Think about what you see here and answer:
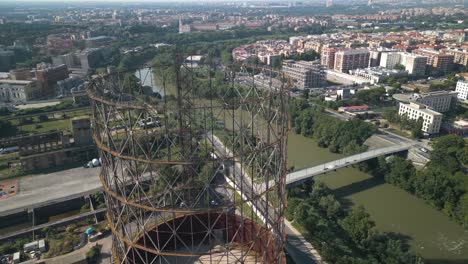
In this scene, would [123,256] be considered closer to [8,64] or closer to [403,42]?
[8,64]

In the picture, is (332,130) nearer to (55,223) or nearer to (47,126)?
(55,223)

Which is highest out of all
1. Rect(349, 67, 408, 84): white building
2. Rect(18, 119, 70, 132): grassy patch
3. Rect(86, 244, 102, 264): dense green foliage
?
Rect(349, 67, 408, 84): white building

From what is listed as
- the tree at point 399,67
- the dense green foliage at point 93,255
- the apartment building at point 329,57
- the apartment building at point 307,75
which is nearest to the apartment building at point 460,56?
the tree at point 399,67

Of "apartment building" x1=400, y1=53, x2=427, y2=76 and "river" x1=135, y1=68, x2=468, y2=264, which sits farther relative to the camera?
"apartment building" x1=400, y1=53, x2=427, y2=76

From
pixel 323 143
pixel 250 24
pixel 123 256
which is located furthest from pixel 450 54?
pixel 250 24

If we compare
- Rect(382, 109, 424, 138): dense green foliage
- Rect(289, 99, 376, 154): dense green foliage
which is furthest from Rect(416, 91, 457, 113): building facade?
Rect(289, 99, 376, 154): dense green foliage

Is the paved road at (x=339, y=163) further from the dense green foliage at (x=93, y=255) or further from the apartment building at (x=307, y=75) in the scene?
the apartment building at (x=307, y=75)

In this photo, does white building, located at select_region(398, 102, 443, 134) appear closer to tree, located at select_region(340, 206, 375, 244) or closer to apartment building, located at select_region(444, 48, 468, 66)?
tree, located at select_region(340, 206, 375, 244)
